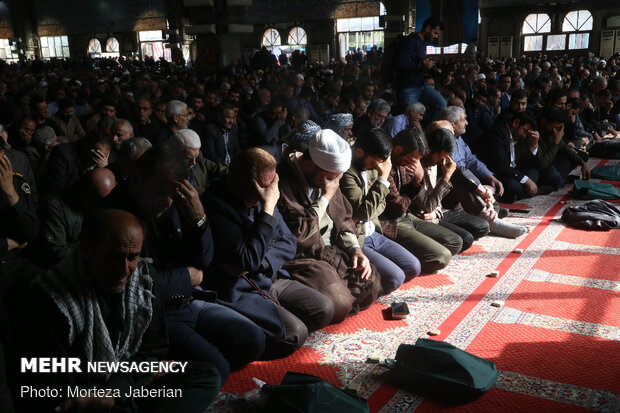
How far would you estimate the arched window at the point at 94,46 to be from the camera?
3347cm

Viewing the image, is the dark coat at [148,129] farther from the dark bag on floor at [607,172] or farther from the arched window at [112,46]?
the arched window at [112,46]

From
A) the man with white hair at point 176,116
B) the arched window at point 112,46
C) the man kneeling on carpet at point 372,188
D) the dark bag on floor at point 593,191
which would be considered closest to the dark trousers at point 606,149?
the dark bag on floor at point 593,191

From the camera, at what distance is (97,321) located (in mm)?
1875

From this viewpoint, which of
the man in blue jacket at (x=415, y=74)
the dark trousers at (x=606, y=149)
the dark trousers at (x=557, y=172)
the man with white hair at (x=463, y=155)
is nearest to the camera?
the man with white hair at (x=463, y=155)

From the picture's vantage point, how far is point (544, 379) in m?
2.79

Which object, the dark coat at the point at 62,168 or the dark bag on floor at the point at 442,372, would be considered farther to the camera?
the dark coat at the point at 62,168

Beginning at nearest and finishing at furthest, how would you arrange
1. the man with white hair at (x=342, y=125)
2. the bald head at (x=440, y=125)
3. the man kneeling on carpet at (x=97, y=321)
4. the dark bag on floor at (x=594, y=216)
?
the man kneeling on carpet at (x=97, y=321), the bald head at (x=440, y=125), the dark bag on floor at (x=594, y=216), the man with white hair at (x=342, y=125)

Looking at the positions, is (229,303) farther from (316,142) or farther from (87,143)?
(87,143)

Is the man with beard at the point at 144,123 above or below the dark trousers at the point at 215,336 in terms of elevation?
above

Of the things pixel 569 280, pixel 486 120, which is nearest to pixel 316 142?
pixel 569 280

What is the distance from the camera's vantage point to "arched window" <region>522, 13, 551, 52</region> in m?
27.5

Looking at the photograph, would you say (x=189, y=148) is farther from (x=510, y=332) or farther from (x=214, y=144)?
(x=510, y=332)

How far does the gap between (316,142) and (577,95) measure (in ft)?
21.9

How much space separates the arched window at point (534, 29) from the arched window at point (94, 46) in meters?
22.4
